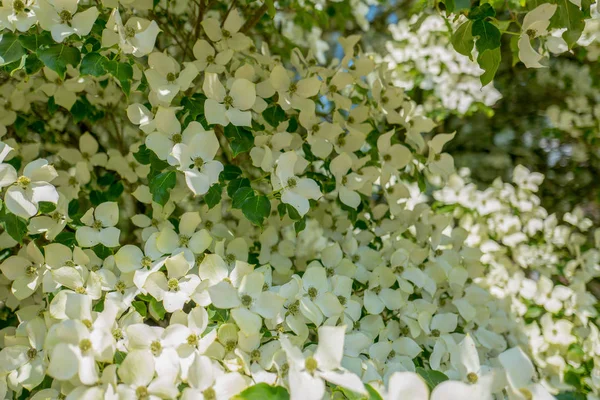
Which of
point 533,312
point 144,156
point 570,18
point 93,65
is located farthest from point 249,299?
point 533,312

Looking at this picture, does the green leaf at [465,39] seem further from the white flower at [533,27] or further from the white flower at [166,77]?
the white flower at [166,77]

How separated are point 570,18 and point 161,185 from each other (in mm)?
795

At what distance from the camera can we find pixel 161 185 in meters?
0.96

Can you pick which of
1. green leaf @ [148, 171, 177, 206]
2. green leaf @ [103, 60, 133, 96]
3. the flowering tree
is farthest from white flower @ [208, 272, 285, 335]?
green leaf @ [103, 60, 133, 96]

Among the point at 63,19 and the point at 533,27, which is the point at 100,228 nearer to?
the point at 63,19

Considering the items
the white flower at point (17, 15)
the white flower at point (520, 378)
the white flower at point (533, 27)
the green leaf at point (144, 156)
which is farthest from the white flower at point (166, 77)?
the white flower at point (520, 378)

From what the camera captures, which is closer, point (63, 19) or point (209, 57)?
point (63, 19)

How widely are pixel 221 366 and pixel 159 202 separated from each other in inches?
12.8

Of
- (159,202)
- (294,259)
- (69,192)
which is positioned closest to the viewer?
(159,202)

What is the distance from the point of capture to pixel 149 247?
98 cm

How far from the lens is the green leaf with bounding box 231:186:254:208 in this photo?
0.96 m

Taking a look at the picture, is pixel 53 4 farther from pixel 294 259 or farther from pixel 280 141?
pixel 294 259

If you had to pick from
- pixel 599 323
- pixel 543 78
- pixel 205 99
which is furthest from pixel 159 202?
pixel 543 78

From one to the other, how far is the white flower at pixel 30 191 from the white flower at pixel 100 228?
11cm
